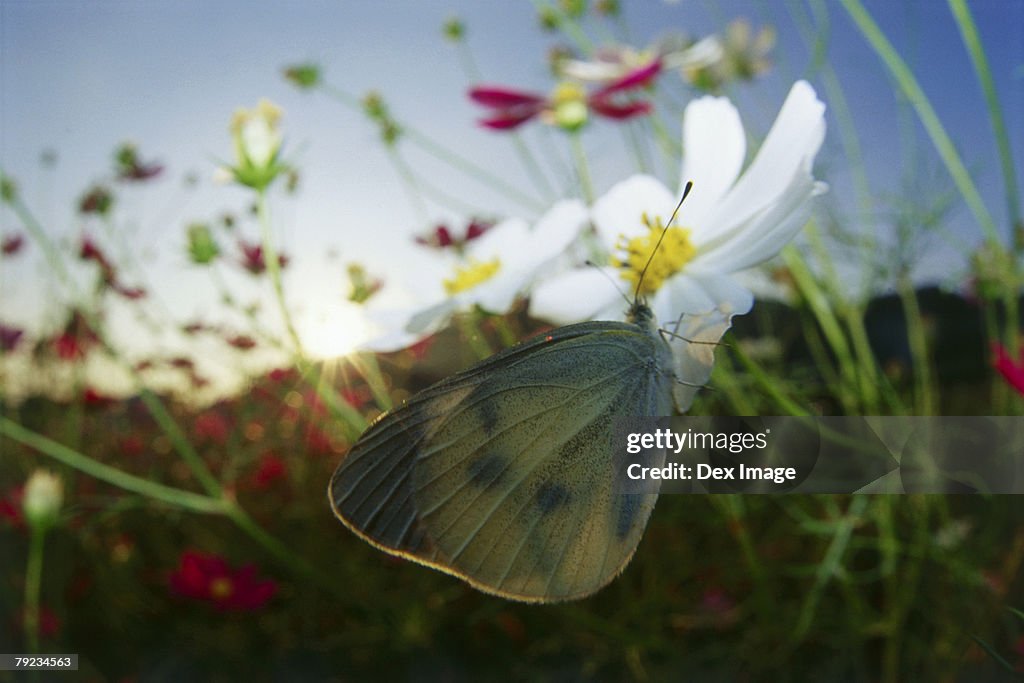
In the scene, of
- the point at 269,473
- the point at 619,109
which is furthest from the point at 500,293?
the point at 269,473

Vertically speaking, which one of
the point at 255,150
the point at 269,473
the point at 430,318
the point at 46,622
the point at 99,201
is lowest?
the point at 46,622

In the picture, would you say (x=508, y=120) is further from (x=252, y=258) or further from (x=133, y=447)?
(x=133, y=447)

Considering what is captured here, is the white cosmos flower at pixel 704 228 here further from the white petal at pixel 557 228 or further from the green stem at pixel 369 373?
the green stem at pixel 369 373

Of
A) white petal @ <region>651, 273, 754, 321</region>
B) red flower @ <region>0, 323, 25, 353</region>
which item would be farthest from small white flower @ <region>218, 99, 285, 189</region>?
red flower @ <region>0, 323, 25, 353</region>

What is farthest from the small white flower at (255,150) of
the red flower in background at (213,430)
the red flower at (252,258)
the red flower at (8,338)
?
the red flower at (8,338)

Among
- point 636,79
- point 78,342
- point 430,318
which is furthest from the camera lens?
point 78,342

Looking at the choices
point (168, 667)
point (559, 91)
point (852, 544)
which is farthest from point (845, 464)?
point (168, 667)

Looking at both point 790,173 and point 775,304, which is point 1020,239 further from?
point 775,304
